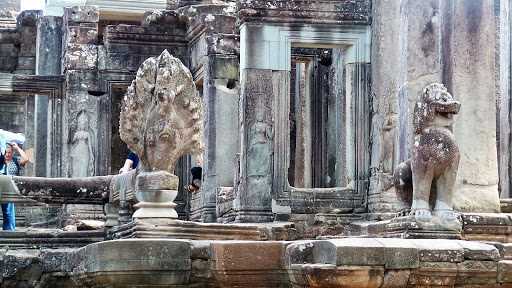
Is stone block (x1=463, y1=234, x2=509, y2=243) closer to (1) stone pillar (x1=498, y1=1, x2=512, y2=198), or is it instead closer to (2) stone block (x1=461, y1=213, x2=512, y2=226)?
(2) stone block (x1=461, y1=213, x2=512, y2=226)

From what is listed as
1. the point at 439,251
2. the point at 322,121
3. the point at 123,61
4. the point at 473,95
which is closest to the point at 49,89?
the point at 123,61

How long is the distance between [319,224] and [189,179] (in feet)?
14.8

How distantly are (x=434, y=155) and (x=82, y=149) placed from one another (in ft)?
32.3

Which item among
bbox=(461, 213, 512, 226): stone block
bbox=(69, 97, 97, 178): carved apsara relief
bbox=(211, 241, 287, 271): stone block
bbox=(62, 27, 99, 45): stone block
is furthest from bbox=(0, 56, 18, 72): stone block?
bbox=(211, 241, 287, 271): stone block

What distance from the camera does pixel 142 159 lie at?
10.1 m

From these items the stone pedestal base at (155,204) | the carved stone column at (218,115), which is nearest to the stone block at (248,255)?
the stone pedestal base at (155,204)

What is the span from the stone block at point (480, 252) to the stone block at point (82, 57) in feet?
37.5

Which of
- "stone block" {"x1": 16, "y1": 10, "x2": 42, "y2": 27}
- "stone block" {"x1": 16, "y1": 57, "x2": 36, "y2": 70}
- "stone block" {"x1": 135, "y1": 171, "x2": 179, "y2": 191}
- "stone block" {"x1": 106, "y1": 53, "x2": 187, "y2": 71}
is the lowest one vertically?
"stone block" {"x1": 135, "y1": 171, "x2": 179, "y2": 191}

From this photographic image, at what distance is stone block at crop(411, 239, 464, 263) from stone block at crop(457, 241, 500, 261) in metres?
0.05

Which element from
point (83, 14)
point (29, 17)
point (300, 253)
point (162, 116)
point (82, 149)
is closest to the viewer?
point (300, 253)

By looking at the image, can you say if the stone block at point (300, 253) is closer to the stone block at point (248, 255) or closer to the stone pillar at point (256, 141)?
the stone block at point (248, 255)

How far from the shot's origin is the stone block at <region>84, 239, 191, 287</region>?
9.15 meters

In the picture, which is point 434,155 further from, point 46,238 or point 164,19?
point 164,19

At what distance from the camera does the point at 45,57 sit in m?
21.6
